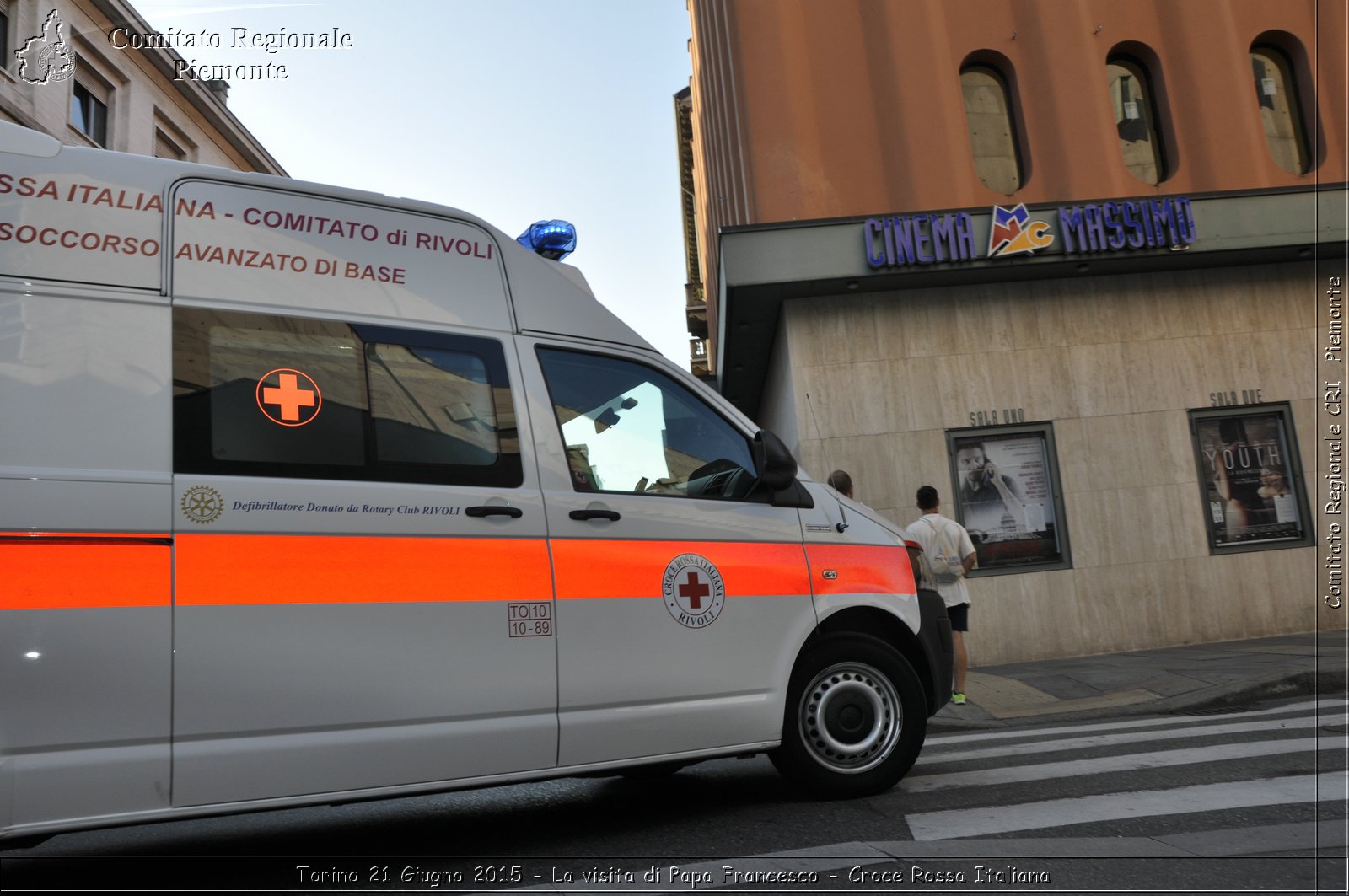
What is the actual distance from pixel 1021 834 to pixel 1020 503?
963 centimetres

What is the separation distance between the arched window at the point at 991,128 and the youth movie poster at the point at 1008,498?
3.54 m

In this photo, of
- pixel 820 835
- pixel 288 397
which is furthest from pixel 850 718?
pixel 288 397

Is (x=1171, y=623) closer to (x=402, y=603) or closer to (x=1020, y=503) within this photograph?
(x=1020, y=503)

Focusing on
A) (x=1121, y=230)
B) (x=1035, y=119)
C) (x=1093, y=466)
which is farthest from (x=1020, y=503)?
(x=1035, y=119)

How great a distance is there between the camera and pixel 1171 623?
42.9ft

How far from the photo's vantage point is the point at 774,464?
4.89 m

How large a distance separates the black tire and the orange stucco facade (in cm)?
912

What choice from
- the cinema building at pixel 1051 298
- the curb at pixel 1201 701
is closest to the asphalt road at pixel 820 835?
the curb at pixel 1201 701

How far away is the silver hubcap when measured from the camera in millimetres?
4887

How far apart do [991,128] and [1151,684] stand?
26.7 feet

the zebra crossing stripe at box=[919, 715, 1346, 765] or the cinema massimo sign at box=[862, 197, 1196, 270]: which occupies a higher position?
the cinema massimo sign at box=[862, 197, 1196, 270]

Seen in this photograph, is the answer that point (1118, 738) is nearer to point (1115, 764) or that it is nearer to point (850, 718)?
point (1115, 764)

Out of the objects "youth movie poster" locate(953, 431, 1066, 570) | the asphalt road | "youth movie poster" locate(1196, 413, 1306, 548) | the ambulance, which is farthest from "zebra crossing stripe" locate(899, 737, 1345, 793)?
"youth movie poster" locate(1196, 413, 1306, 548)

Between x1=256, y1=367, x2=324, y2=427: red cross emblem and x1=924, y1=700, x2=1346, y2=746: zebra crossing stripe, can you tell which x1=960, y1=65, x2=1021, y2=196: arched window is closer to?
x1=924, y1=700, x2=1346, y2=746: zebra crossing stripe
